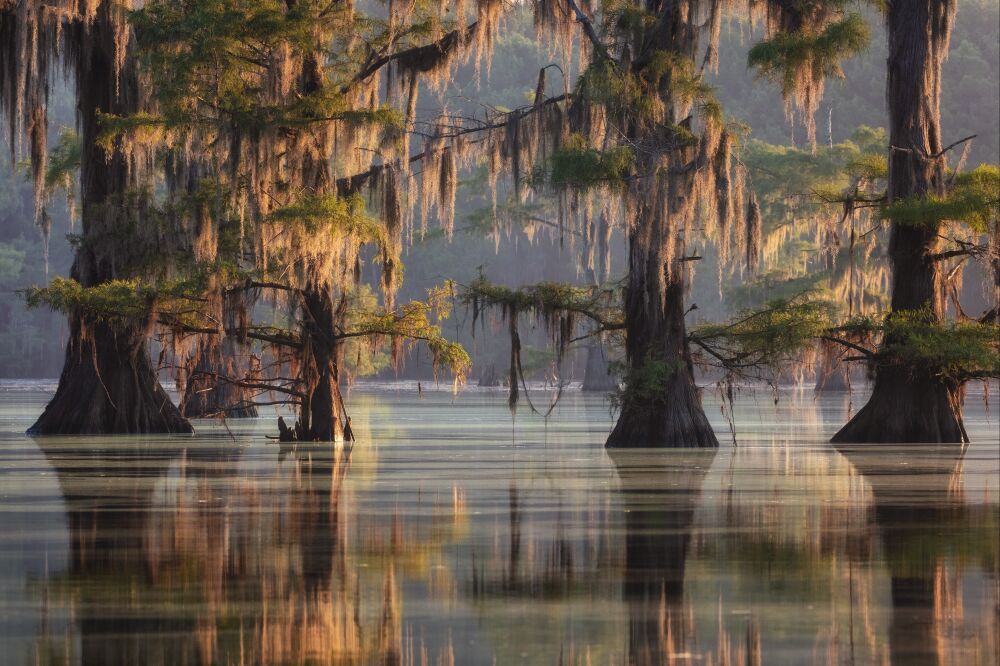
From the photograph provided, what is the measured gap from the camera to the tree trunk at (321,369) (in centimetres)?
2528

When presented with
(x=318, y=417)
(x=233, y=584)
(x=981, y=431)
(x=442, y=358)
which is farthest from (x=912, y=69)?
(x=233, y=584)

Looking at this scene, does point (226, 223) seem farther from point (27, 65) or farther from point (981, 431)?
point (981, 431)

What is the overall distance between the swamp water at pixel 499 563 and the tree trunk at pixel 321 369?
250 inches

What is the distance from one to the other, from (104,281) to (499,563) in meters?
20.0

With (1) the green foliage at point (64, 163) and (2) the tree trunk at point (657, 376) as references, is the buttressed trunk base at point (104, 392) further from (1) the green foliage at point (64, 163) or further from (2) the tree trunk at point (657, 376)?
(2) the tree trunk at point (657, 376)

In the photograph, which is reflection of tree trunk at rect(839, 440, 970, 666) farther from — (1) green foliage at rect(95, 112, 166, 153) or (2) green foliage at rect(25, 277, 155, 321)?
(1) green foliage at rect(95, 112, 166, 153)

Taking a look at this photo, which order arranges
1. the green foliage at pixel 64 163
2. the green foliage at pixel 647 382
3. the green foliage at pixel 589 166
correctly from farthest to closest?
the green foliage at pixel 64 163, the green foliage at pixel 647 382, the green foliage at pixel 589 166

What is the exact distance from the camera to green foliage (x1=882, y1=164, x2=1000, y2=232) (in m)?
23.8

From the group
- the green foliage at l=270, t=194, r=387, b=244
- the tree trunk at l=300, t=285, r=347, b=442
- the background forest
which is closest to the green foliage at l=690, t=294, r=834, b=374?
the green foliage at l=270, t=194, r=387, b=244

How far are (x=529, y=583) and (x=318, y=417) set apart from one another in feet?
56.5

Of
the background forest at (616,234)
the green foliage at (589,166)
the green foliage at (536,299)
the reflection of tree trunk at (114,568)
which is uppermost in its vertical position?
the background forest at (616,234)

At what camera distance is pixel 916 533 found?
10.7 m

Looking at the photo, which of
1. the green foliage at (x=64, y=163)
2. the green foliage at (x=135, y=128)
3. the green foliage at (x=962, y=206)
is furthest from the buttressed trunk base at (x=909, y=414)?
the green foliage at (x=64, y=163)

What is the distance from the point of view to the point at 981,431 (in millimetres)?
28688
